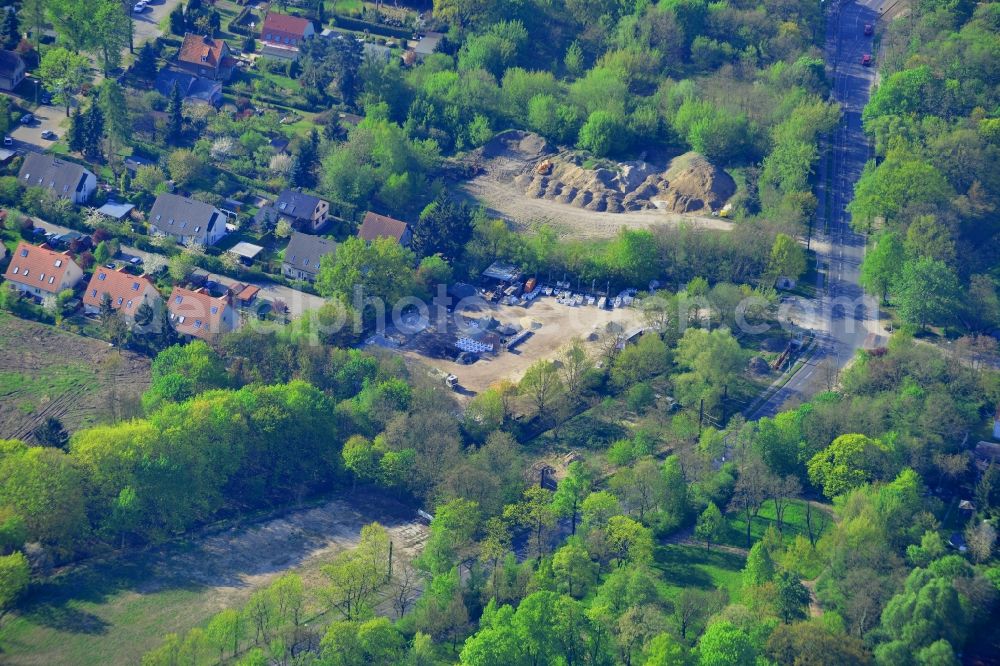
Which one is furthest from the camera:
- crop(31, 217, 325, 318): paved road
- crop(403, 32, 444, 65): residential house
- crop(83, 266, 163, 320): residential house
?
crop(403, 32, 444, 65): residential house

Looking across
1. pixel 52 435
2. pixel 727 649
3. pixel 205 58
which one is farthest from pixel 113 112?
pixel 727 649

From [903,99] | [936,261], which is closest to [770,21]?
[903,99]

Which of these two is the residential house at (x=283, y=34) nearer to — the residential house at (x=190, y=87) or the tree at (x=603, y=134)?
the residential house at (x=190, y=87)

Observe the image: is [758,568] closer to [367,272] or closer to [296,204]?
[367,272]

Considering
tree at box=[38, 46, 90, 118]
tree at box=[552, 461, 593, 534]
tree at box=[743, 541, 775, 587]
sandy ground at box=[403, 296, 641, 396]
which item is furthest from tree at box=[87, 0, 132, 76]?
tree at box=[743, 541, 775, 587]

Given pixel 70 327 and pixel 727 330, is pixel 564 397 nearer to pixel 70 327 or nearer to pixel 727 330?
pixel 727 330

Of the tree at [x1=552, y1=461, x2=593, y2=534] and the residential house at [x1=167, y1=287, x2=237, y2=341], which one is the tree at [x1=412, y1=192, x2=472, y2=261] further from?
the tree at [x1=552, y1=461, x2=593, y2=534]

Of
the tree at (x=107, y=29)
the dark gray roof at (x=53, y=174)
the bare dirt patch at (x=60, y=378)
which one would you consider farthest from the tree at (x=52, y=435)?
the tree at (x=107, y=29)
